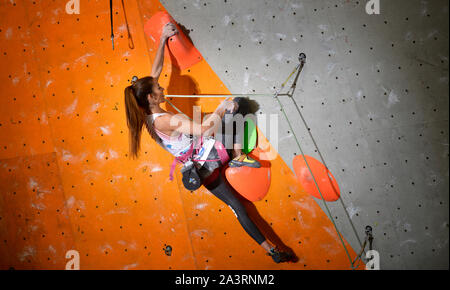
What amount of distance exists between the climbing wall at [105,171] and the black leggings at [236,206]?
0.13 m

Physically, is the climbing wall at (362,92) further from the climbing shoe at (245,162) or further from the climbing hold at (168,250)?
the climbing hold at (168,250)

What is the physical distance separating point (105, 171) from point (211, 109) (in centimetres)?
83

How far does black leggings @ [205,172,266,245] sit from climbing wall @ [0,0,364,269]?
13cm

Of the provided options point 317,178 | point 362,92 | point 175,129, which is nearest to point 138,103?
point 175,129

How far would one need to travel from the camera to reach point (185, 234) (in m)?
1.99

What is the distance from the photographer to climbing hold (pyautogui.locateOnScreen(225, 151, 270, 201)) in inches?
73.7

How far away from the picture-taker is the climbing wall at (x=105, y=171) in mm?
1894

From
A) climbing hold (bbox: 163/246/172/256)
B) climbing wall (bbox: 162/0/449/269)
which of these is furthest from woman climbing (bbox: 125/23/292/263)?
climbing hold (bbox: 163/246/172/256)

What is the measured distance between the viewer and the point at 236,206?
5.89ft

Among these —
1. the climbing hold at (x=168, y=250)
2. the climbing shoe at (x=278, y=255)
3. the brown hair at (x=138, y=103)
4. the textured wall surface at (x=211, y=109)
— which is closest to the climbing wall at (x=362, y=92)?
the textured wall surface at (x=211, y=109)

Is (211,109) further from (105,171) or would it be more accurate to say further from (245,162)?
(105,171)

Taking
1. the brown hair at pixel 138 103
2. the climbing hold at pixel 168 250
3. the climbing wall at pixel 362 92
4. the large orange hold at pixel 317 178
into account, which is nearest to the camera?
the brown hair at pixel 138 103

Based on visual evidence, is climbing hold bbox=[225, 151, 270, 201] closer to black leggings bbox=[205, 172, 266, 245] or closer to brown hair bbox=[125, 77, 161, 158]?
black leggings bbox=[205, 172, 266, 245]
